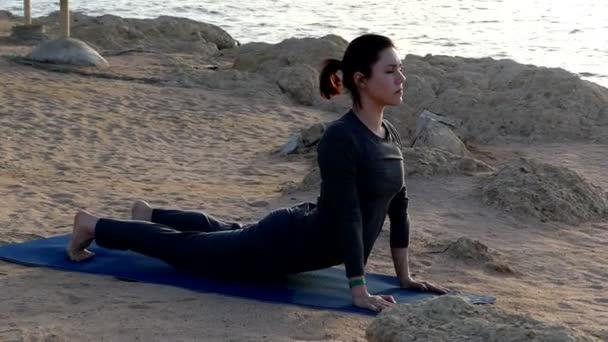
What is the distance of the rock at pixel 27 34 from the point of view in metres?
15.9

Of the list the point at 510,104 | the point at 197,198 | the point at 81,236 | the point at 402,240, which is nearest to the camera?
the point at 402,240

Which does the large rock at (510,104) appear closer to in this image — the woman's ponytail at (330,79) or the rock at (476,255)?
the rock at (476,255)

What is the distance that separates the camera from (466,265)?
550cm

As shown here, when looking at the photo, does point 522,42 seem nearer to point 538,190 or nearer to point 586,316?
point 538,190

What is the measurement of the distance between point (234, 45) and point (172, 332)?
44.6ft

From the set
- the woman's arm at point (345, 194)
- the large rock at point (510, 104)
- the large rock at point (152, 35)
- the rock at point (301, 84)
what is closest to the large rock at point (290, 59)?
the rock at point (301, 84)

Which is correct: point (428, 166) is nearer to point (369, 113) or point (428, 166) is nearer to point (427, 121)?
point (427, 121)

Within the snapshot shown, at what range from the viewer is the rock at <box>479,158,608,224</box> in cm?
677

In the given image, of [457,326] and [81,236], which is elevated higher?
[457,326]

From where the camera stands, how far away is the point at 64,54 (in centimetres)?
1273

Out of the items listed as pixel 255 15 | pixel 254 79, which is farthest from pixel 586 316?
pixel 255 15

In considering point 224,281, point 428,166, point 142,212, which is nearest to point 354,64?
point 224,281

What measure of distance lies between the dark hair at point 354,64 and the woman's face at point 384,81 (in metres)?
0.02

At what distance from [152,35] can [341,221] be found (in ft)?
44.0
